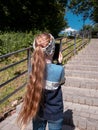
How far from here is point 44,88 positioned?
3381 millimetres

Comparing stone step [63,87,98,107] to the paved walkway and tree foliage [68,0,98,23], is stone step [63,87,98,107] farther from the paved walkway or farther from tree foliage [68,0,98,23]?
tree foliage [68,0,98,23]

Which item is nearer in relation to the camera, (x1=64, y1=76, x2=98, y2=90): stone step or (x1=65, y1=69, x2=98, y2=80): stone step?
(x1=64, y1=76, x2=98, y2=90): stone step

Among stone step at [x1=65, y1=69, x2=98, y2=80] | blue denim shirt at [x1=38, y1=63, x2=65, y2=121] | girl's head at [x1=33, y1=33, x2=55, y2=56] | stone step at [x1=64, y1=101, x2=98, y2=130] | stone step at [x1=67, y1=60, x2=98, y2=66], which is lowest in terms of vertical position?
stone step at [x1=64, y1=101, x2=98, y2=130]

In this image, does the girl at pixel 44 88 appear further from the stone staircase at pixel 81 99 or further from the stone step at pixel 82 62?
the stone step at pixel 82 62

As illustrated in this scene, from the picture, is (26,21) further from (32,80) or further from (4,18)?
(32,80)

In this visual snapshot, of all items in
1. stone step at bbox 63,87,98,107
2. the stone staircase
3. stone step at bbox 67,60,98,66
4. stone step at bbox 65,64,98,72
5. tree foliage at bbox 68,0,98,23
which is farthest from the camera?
tree foliage at bbox 68,0,98,23

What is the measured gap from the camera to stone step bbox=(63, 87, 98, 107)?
6.23 meters

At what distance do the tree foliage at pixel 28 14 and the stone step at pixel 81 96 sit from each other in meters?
17.9

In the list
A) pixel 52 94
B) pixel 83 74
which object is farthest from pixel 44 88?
pixel 83 74

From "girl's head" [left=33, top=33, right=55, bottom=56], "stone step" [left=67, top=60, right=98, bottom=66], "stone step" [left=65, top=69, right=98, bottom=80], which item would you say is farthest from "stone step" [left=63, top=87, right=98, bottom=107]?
"stone step" [left=67, top=60, right=98, bottom=66]

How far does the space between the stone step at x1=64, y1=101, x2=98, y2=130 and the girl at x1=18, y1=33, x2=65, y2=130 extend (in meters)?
1.83

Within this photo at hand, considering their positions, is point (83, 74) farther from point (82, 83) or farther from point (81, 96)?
point (81, 96)

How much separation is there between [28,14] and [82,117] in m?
21.6

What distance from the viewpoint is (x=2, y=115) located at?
231 inches
